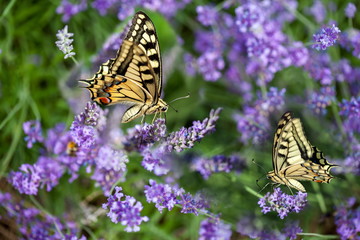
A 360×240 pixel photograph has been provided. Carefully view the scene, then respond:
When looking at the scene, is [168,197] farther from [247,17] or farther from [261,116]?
[247,17]

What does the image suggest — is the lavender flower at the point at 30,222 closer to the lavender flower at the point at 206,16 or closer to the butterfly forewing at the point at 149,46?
the butterfly forewing at the point at 149,46

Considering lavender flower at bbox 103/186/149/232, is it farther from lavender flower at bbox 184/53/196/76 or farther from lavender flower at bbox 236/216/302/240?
lavender flower at bbox 184/53/196/76

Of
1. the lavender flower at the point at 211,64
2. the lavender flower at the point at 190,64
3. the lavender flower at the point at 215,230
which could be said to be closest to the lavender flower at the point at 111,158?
the lavender flower at the point at 215,230

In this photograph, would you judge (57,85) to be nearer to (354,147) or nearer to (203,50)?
(203,50)

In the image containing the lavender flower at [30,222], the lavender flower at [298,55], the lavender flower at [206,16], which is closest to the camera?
the lavender flower at [30,222]

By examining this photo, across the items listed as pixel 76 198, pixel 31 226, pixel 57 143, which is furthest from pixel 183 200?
pixel 76 198

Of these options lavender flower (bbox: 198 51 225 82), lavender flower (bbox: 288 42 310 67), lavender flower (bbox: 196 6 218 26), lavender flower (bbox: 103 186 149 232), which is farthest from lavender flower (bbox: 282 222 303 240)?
lavender flower (bbox: 196 6 218 26)

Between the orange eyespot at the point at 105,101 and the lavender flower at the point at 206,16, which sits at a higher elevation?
the lavender flower at the point at 206,16
